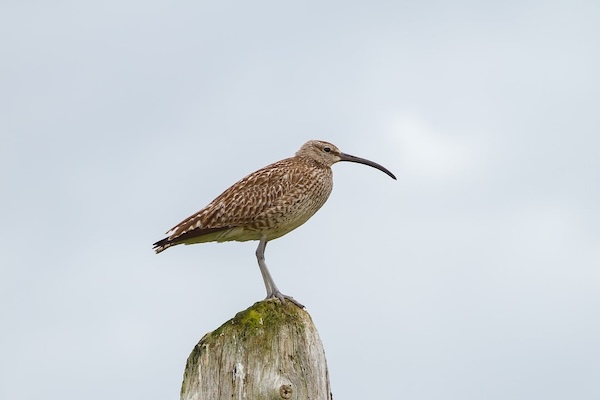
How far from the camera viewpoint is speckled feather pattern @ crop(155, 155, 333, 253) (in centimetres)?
1335

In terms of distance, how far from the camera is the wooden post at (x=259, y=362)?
708 cm

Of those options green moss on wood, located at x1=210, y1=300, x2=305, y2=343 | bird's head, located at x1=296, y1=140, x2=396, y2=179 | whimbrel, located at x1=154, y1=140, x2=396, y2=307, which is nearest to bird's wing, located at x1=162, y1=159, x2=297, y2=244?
whimbrel, located at x1=154, y1=140, x2=396, y2=307

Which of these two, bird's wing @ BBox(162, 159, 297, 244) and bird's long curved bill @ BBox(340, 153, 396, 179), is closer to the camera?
bird's wing @ BBox(162, 159, 297, 244)

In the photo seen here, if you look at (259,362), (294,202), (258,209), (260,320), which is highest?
(294,202)

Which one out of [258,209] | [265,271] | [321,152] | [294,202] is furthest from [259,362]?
[321,152]

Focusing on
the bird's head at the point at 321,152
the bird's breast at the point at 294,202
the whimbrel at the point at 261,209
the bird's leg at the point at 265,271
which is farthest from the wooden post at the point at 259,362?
the bird's head at the point at 321,152

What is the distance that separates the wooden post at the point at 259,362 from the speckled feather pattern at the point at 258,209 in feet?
18.4

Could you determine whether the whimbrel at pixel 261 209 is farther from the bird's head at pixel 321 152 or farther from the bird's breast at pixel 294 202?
the bird's head at pixel 321 152

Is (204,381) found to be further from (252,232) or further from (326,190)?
(326,190)

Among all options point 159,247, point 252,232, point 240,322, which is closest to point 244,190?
point 252,232

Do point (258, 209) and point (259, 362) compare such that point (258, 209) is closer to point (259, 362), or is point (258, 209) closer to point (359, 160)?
point (359, 160)

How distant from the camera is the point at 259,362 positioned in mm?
7203

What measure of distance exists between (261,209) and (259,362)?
20.9 feet

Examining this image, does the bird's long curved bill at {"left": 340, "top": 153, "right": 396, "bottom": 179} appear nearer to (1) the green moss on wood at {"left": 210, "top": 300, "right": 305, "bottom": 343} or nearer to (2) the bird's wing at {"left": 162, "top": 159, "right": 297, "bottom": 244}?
(2) the bird's wing at {"left": 162, "top": 159, "right": 297, "bottom": 244}
